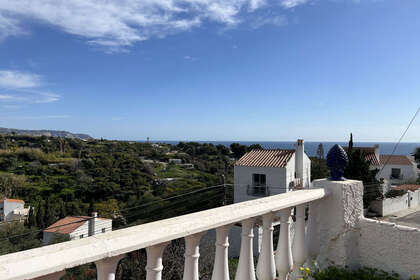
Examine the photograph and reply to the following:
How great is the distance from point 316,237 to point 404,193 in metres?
18.9

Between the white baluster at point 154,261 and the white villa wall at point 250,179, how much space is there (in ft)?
56.8

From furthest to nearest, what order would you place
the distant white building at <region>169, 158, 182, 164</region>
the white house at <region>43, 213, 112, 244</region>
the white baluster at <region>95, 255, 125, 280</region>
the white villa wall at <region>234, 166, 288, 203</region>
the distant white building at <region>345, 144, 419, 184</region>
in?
the distant white building at <region>169, 158, 182, 164</region> → the distant white building at <region>345, 144, 419, 184</region> → the white villa wall at <region>234, 166, 288, 203</region> → the white house at <region>43, 213, 112, 244</region> → the white baluster at <region>95, 255, 125, 280</region>

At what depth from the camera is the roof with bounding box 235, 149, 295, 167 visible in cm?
1934

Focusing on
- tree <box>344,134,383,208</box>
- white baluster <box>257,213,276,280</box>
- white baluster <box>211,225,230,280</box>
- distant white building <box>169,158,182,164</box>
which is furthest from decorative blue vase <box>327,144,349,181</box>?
distant white building <box>169,158,182,164</box>

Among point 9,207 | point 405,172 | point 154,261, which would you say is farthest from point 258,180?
point 9,207

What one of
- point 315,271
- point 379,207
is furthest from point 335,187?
point 379,207

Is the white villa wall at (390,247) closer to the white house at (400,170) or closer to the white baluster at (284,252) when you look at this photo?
the white baluster at (284,252)

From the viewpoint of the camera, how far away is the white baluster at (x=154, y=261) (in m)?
1.21

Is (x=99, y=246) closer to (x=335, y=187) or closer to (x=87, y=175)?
(x=335, y=187)

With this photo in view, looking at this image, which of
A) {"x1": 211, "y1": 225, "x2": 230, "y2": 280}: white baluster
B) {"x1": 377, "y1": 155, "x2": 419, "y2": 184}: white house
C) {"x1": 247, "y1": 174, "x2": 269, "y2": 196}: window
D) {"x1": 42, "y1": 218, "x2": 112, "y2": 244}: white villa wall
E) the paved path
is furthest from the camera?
{"x1": 377, "y1": 155, "x2": 419, "y2": 184}: white house

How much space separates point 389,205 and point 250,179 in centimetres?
844

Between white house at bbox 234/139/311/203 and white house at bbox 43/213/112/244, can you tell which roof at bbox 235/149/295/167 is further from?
Result: white house at bbox 43/213/112/244

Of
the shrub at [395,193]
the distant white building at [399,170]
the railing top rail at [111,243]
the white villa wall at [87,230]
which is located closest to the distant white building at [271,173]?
the shrub at [395,193]

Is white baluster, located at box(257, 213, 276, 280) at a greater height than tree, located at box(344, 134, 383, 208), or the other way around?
white baluster, located at box(257, 213, 276, 280)
